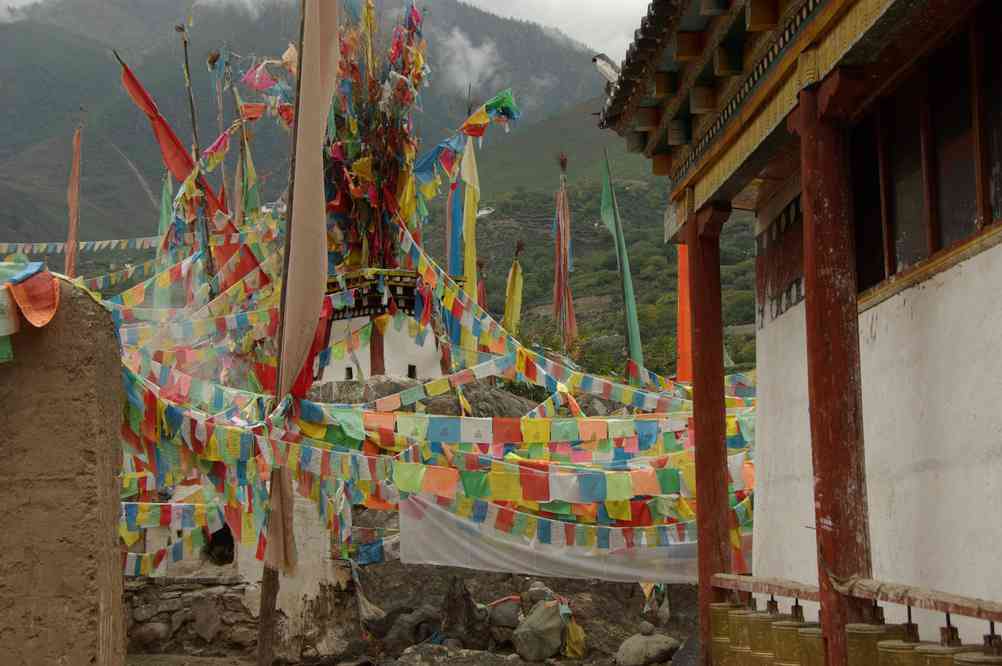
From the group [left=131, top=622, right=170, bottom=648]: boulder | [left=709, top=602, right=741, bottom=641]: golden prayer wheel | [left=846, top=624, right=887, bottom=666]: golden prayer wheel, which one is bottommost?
[left=131, top=622, right=170, bottom=648]: boulder

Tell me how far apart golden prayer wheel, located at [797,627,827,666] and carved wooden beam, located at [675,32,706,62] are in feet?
11.8

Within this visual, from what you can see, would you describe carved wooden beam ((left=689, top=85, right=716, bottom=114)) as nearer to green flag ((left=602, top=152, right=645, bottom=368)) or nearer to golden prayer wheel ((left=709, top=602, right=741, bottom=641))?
golden prayer wheel ((left=709, top=602, right=741, bottom=641))

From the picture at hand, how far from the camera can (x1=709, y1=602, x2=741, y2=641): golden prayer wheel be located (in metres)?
9.39

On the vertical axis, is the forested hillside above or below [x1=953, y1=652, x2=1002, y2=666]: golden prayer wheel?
above

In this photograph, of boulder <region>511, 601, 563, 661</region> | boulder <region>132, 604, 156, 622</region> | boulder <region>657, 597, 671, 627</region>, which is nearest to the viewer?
boulder <region>132, 604, 156, 622</region>

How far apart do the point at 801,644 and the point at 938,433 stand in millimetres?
1544

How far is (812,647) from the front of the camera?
287 inches

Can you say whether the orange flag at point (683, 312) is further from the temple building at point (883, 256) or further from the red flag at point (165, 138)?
the temple building at point (883, 256)

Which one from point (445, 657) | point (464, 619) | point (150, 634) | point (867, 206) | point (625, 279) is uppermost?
point (625, 279)

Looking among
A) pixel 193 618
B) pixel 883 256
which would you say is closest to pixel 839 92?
pixel 883 256

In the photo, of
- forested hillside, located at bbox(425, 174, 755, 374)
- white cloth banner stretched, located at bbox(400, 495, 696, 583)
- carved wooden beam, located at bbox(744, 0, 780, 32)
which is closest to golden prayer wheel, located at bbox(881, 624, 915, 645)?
carved wooden beam, located at bbox(744, 0, 780, 32)

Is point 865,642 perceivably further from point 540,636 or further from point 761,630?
point 540,636

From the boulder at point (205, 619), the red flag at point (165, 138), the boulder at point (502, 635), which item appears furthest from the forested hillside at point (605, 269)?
the boulder at point (205, 619)

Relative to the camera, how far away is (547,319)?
54.1m
